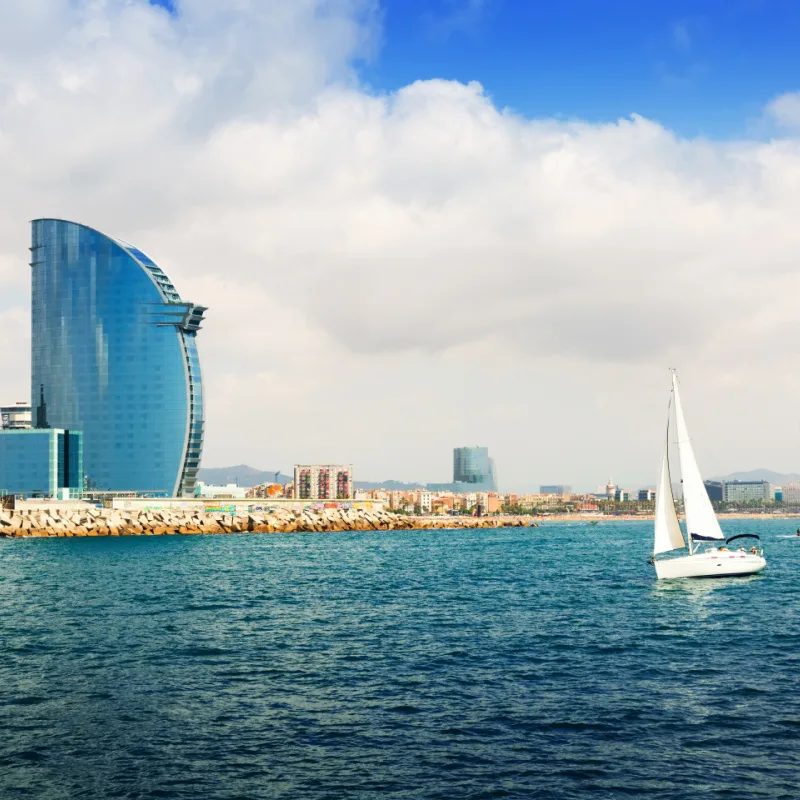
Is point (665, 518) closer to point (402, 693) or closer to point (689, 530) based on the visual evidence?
point (689, 530)

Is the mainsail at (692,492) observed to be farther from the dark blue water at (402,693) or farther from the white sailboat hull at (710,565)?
the dark blue water at (402,693)

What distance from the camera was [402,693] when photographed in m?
36.2

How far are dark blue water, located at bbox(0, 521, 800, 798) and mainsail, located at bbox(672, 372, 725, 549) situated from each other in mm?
7665

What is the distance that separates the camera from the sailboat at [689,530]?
77750mm

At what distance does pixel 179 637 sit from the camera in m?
50.7

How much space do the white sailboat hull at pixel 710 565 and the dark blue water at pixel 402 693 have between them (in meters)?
2.29

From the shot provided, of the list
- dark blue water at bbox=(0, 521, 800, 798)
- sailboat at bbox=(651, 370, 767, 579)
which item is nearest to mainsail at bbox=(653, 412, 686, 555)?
sailboat at bbox=(651, 370, 767, 579)

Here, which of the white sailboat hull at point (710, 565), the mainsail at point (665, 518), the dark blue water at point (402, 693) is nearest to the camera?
the dark blue water at point (402, 693)

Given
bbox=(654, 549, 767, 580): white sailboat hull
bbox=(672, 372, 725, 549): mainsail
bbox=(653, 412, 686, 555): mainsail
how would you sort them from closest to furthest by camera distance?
bbox=(654, 549, 767, 580): white sailboat hull
bbox=(653, 412, 686, 555): mainsail
bbox=(672, 372, 725, 549): mainsail

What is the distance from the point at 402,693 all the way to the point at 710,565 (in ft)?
164

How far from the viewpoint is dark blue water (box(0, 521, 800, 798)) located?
1027 inches

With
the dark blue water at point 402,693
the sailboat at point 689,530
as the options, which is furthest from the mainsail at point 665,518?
the dark blue water at point 402,693

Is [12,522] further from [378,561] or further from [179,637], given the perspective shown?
[179,637]

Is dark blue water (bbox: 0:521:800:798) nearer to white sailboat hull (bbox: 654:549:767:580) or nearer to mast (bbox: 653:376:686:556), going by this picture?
white sailboat hull (bbox: 654:549:767:580)
